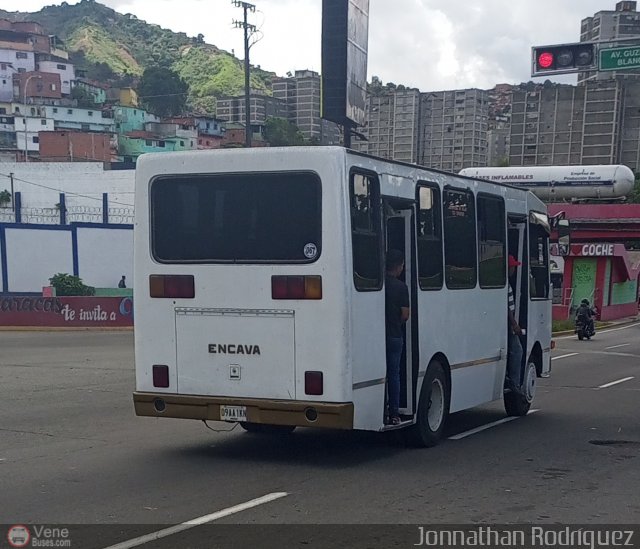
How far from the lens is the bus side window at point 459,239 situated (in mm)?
10484

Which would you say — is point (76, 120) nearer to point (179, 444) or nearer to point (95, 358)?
point (95, 358)

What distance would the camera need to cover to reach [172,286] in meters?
9.10

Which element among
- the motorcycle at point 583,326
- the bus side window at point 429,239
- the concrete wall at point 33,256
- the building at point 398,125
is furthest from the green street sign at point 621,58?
the building at point 398,125

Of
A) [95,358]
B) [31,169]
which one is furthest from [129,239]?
[95,358]

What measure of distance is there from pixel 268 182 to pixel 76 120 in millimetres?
121998

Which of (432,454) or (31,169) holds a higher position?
(31,169)

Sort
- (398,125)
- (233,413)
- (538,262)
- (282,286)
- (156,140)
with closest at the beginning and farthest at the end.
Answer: (282,286)
(233,413)
(538,262)
(398,125)
(156,140)

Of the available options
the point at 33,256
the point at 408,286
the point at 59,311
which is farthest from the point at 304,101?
the point at 408,286

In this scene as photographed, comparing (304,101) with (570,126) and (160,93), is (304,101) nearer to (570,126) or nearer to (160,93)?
(160,93)

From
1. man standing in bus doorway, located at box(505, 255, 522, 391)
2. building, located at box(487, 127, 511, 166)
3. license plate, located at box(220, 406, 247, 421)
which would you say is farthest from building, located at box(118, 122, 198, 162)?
license plate, located at box(220, 406, 247, 421)

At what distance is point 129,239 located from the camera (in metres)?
51.5

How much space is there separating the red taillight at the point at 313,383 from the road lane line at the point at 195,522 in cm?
116

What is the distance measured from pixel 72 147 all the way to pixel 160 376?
8375 centimetres

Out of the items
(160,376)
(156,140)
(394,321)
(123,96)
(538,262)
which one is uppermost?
(123,96)
